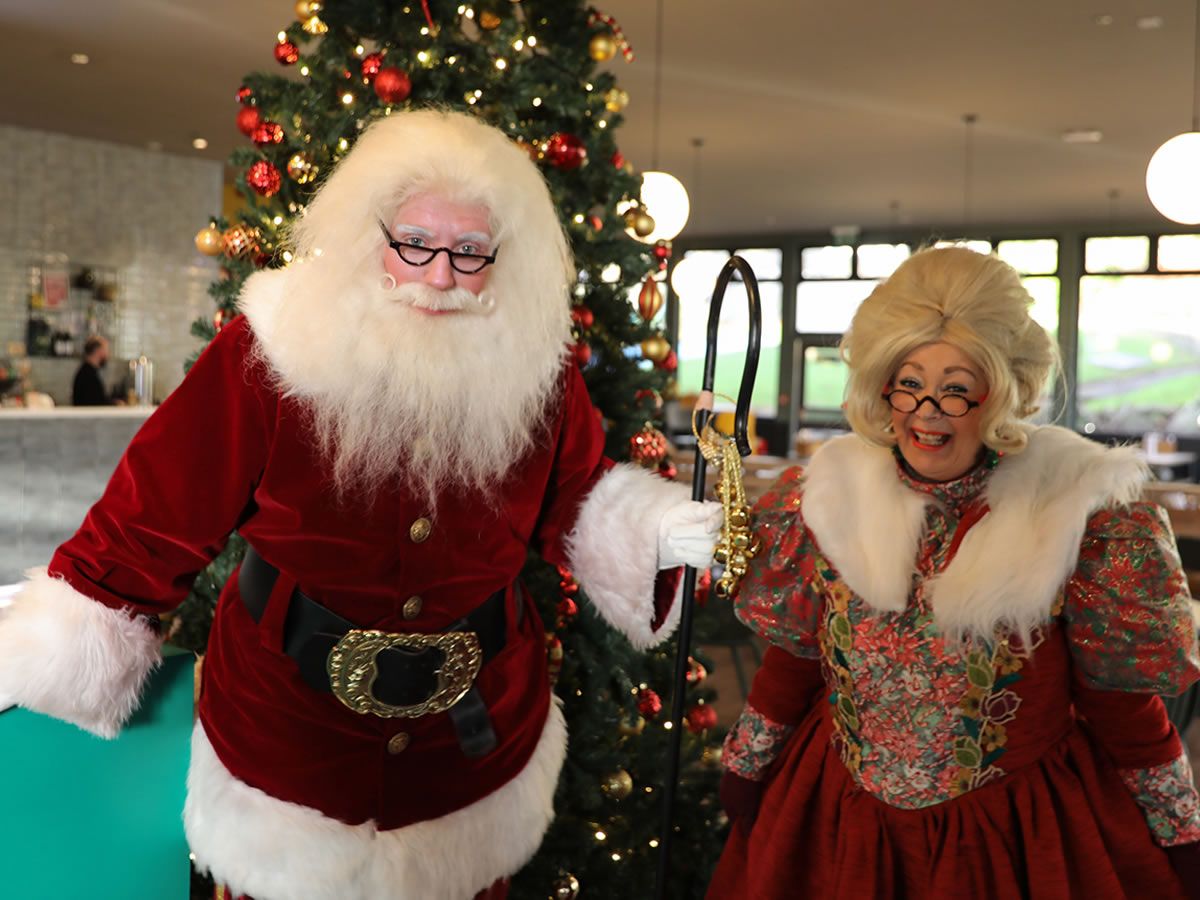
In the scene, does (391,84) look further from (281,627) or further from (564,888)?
(564,888)

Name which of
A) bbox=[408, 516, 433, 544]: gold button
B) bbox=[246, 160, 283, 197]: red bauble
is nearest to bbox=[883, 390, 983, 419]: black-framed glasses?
bbox=[408, 516, 433, 544]: gold button

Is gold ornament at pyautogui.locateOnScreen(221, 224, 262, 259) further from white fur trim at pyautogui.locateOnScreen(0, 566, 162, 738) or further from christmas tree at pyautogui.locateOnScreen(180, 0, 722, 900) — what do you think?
white fur trim at pyautogui.locateOnScreen(0, 566, 162, 738)

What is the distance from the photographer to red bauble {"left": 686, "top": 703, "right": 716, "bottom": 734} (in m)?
2.63

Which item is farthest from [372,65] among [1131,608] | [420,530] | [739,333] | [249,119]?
[739,333]

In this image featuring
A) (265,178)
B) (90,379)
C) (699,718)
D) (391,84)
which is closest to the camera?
(391,84)

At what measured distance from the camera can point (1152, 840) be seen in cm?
165

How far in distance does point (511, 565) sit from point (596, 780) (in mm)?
812

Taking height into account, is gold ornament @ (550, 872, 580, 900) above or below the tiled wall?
below

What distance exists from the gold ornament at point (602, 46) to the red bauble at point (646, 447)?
0.82 metres

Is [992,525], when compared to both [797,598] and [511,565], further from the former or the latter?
[511,565]

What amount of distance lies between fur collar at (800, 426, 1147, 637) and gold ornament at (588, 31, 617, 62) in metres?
1.18

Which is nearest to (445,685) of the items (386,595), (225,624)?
(386,595)

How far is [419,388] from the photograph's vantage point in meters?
1.72

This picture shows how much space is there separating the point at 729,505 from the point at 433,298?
55cm
